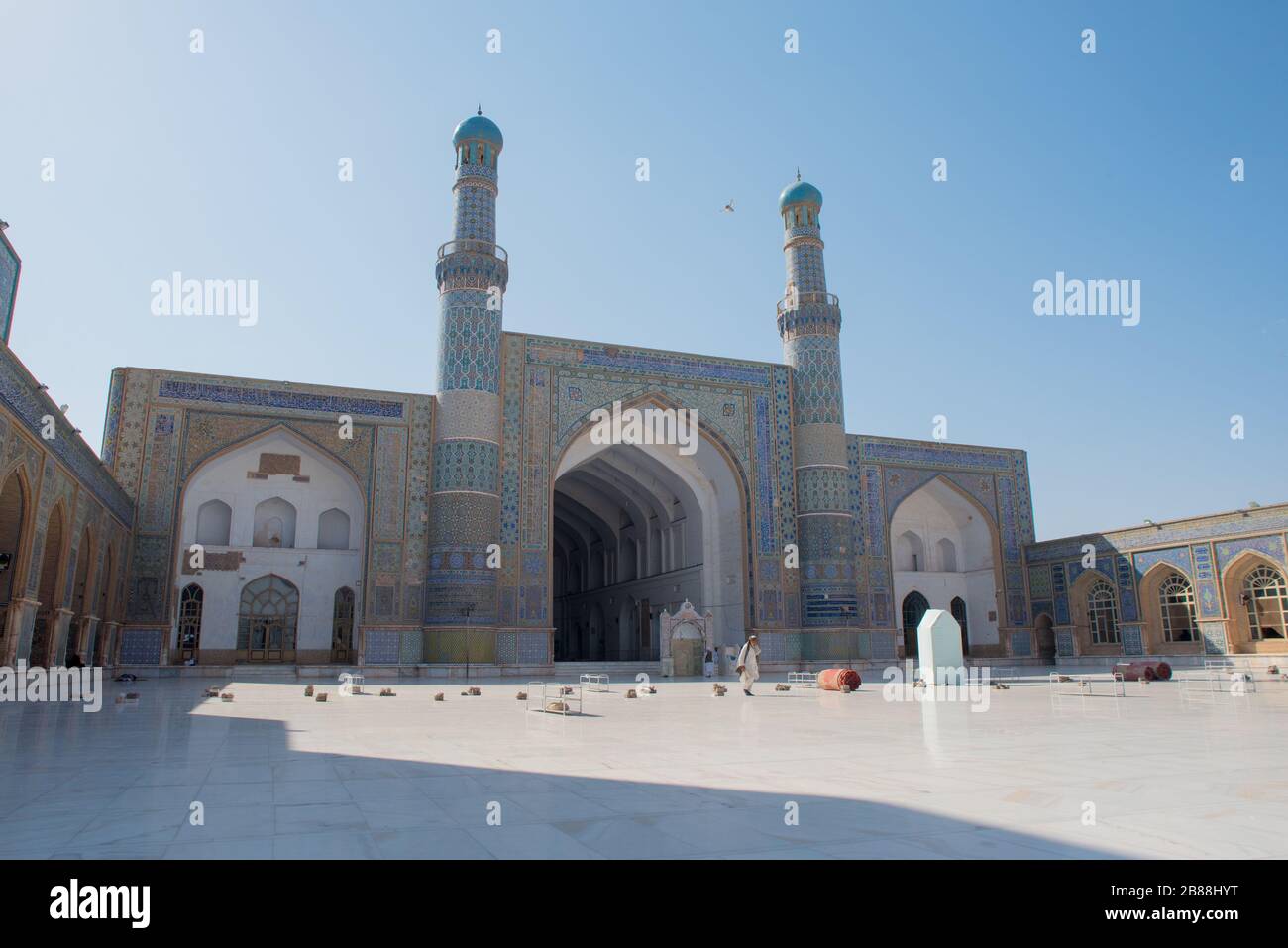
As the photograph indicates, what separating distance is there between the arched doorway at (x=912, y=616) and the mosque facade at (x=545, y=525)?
2.9 inches

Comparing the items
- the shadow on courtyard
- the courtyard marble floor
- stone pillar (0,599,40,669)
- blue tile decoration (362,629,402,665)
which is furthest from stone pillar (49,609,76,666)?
the shadow on courtyard

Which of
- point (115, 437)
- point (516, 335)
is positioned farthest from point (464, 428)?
point (115, 437)

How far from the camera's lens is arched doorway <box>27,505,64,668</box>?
13945mm

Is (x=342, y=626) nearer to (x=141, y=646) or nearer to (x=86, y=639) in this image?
(x=141, y=646)

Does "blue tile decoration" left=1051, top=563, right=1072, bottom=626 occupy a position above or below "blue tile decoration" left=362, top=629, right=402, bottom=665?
above

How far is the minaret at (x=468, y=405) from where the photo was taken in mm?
20500

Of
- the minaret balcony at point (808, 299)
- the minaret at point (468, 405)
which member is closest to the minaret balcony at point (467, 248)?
the minaret at point (468, 405)

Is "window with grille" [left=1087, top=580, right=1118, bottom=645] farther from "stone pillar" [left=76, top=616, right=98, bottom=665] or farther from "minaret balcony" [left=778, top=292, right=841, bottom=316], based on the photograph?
"stone pillar" [left=76, top=616, right=98, bottom=665]

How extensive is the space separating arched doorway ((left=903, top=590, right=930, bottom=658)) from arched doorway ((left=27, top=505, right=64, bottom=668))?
70.2 feet

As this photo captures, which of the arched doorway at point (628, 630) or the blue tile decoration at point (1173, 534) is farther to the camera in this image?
the arched doorway at point (628, 630)

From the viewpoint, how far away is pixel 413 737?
6863mm

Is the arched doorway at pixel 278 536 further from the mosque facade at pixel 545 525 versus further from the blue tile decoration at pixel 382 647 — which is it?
the blue tile decoration at pixel 382 647

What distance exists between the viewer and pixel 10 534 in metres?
12.4
